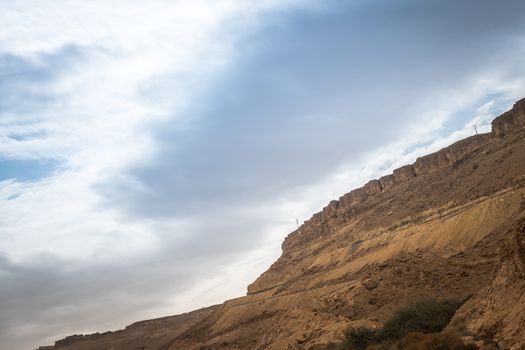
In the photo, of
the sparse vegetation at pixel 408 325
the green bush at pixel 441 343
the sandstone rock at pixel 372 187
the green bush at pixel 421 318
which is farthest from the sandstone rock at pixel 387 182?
the green bush at pixel 441 343

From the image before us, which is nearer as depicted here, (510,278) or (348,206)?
(510,278)

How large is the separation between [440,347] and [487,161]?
69.2 metres

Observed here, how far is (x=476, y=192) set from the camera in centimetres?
6675

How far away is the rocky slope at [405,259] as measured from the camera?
16.2 meters

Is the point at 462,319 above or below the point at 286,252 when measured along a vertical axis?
below

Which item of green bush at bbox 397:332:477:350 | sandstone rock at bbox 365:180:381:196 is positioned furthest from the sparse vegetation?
sandstone rock at bbox 365:180:381:196

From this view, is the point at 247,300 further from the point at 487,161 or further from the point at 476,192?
the point at 487,161

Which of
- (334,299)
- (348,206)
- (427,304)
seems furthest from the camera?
(348,206)

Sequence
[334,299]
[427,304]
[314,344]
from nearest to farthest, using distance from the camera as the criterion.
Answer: [427,304]
[314,344]
[334,299]

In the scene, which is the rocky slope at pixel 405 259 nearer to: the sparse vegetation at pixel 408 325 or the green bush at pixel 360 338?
the sparse vegetation at pixel 408 325

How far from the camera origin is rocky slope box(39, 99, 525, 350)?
16.2m

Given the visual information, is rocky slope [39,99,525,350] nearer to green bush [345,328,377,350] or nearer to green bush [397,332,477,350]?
green bush [397,332,477,350]

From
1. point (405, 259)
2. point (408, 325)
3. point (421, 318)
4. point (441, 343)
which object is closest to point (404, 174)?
point (405, 259)

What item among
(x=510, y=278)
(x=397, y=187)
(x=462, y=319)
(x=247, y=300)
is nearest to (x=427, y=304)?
(x=462, y=319)
